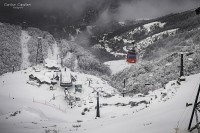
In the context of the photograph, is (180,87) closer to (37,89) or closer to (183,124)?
(183,124)

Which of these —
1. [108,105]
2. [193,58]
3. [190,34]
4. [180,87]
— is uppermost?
[190,34]

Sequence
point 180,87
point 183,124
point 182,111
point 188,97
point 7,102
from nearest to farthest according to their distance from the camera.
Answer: point 183,124
point 182,111
point 188,97
point 180,87
point 7,102

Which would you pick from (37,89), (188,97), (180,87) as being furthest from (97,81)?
(188,97)

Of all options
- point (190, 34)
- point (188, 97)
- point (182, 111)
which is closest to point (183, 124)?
point (182, 111)

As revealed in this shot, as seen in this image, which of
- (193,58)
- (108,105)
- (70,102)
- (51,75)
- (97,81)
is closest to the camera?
(108,105)

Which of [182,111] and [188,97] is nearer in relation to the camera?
[182,111]

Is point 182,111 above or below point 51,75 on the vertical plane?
below
